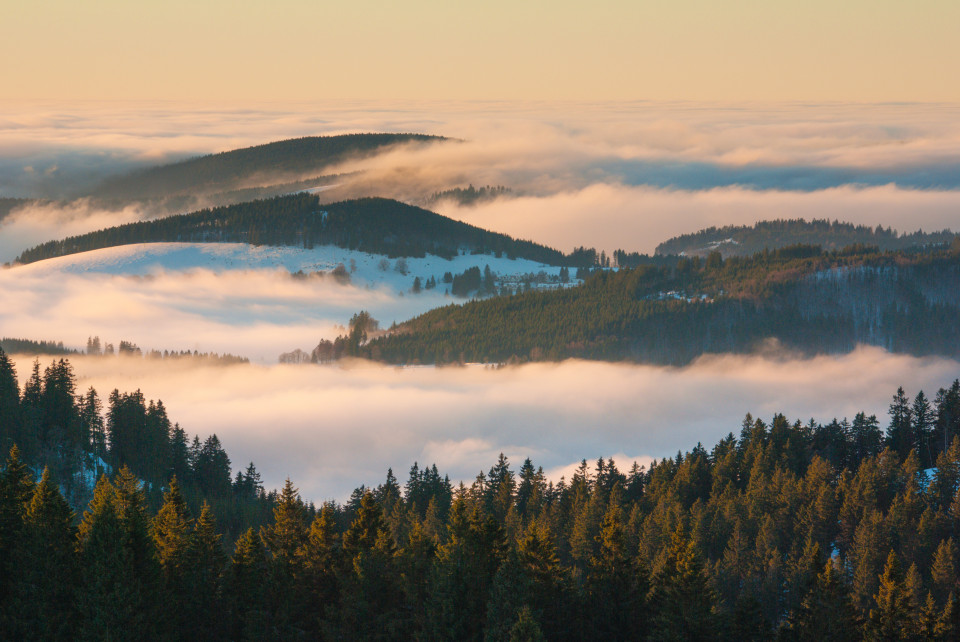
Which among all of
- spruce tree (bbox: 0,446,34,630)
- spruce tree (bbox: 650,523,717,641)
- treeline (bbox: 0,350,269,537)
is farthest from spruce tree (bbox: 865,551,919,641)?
treeline (bbox: 0,350,269,537)

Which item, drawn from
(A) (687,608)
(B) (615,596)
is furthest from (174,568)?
(A) (687,608)

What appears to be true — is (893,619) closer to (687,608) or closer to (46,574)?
(687,608)

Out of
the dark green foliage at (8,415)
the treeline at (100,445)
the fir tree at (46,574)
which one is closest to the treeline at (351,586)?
the fir tree at (46,574)

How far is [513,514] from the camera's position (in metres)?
122

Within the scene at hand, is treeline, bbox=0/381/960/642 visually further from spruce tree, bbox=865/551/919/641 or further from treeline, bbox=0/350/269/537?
treeline, bbox=0/350/269/537

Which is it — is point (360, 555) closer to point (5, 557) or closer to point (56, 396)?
point (5, 557)

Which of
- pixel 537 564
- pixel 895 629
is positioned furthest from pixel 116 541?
pixel 895 629

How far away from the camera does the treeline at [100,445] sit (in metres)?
133

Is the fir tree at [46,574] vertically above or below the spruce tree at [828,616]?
above

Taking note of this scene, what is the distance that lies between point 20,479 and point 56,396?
2715 inches

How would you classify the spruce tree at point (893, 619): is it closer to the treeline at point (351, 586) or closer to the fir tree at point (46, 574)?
the treeline at point (351, 586)

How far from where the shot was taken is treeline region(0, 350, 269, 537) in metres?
133

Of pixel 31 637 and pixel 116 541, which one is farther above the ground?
pixel 116 541

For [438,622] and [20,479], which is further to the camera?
[20,479]
